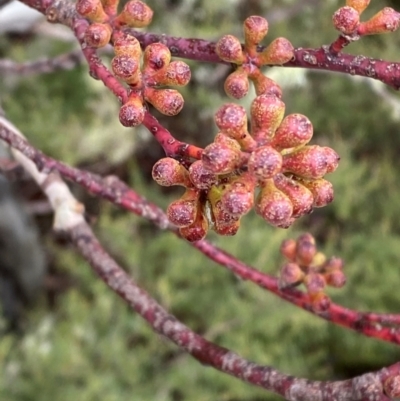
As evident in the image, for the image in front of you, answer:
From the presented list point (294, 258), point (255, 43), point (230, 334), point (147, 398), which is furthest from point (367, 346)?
point (255, 43)

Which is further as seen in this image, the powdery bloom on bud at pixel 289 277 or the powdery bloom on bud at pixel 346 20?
the powdery bloom on bud at pixel 289 277

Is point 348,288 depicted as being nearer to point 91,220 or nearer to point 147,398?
point 147,398

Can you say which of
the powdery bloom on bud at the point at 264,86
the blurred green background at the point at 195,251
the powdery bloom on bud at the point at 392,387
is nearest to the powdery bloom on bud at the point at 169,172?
the powdery bloom on bud at the point at 264,86

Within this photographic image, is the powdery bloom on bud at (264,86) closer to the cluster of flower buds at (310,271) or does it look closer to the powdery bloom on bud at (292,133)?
the powdery bloom on bud at (292,133)

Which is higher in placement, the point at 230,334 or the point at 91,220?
the point at 91,220

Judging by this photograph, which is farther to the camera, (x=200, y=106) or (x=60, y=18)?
(x=200, y=106)

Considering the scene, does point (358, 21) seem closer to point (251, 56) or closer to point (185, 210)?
point (251, 56)
